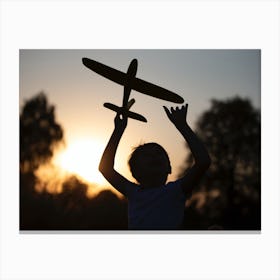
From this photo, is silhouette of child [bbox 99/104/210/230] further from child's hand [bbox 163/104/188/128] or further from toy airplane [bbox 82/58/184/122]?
toy airplane [bbox 82/58/184/122]

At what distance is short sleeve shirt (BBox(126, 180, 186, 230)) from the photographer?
2.94 m

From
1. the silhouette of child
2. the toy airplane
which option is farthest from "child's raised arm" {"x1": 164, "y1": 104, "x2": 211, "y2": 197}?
the toy airplane

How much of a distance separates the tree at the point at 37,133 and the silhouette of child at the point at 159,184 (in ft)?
13.6

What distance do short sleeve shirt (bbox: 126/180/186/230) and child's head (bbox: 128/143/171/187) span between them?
0.21ft

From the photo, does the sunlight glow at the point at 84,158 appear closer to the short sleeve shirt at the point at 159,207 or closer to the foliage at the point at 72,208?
the foliage at the point at 72,208

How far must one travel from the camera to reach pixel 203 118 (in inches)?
278

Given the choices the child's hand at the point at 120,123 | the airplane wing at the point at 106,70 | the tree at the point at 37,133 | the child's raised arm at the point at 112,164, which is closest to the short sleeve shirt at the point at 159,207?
the child's raised arm at the point at 112,164

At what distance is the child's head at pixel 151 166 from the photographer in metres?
3.03

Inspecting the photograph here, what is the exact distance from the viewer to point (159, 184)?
3.04 m

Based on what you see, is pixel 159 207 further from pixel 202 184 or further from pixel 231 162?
pixel 202 184
